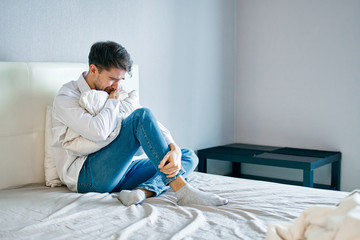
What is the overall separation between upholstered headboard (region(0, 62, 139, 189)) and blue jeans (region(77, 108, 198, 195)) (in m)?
0.29

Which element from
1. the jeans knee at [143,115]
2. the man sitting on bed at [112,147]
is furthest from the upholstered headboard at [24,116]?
the jeans knee at [143,115]

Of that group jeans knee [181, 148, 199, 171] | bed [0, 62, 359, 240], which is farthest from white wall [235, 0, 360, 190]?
jeans knee [181, 148, 199, 171]

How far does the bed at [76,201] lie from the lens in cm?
150

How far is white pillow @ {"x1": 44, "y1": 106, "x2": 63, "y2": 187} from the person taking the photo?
2.15m

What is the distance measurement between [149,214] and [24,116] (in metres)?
0.85

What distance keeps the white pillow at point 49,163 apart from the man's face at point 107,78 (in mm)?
283

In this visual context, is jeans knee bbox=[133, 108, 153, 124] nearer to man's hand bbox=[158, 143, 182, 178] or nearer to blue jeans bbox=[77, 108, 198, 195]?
blue jeans bbox=[77, 108, 198, 195]

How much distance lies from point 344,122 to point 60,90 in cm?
212

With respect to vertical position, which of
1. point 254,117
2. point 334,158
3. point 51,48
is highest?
point 51,48

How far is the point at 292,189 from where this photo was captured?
6.79 feet

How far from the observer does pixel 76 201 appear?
72.4 inches

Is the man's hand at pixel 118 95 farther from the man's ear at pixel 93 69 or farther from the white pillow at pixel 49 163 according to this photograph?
the white pillow at pixel 49 163

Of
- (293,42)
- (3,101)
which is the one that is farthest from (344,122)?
(3,101)

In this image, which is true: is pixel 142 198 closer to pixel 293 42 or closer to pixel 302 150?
pixel 302 150
